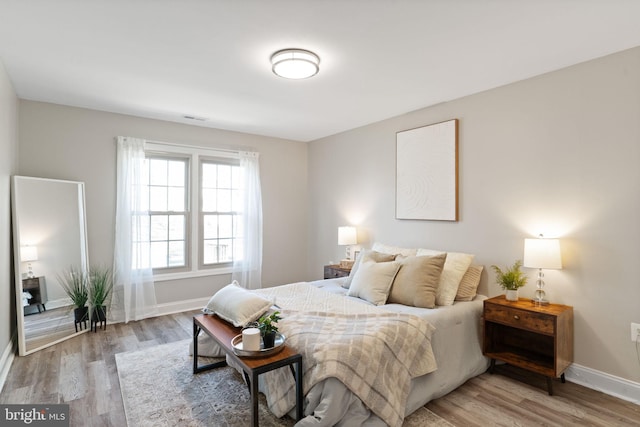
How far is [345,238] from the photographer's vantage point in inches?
175

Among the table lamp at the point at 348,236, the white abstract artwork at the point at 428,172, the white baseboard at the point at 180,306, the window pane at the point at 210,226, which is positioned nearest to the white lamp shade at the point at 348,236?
the table lamp at the point at 348,236

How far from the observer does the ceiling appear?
77.2 inches

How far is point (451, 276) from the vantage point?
9.81 feet

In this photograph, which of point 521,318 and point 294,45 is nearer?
point 294,45

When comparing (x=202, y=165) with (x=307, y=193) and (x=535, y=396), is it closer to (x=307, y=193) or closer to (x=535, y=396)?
(x=307, y=193)

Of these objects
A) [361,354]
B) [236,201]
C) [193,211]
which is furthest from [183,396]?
[236,201]

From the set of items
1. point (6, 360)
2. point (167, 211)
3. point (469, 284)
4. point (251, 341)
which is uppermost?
point (167, 211)

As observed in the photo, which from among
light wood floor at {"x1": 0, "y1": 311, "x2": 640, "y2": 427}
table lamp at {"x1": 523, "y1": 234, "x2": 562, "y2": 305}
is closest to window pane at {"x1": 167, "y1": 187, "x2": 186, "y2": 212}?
light wood floor at {"x1": 0, "y1": 311, "x2": 640, "y2": 427}

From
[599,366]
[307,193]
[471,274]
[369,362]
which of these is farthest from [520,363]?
[307,193]

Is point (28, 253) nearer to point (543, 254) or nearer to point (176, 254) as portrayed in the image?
point (176, 254)

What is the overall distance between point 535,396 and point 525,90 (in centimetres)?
245

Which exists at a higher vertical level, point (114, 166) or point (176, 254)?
point (114, 166)

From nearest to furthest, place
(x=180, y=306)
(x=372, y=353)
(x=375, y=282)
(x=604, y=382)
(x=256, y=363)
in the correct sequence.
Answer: (x=256, y=363) → (x=372, y=353) → (x=604, y=382) → (x=375, y=282) → (x=180, y=306)

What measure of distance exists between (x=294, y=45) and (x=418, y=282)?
6.75 ft
